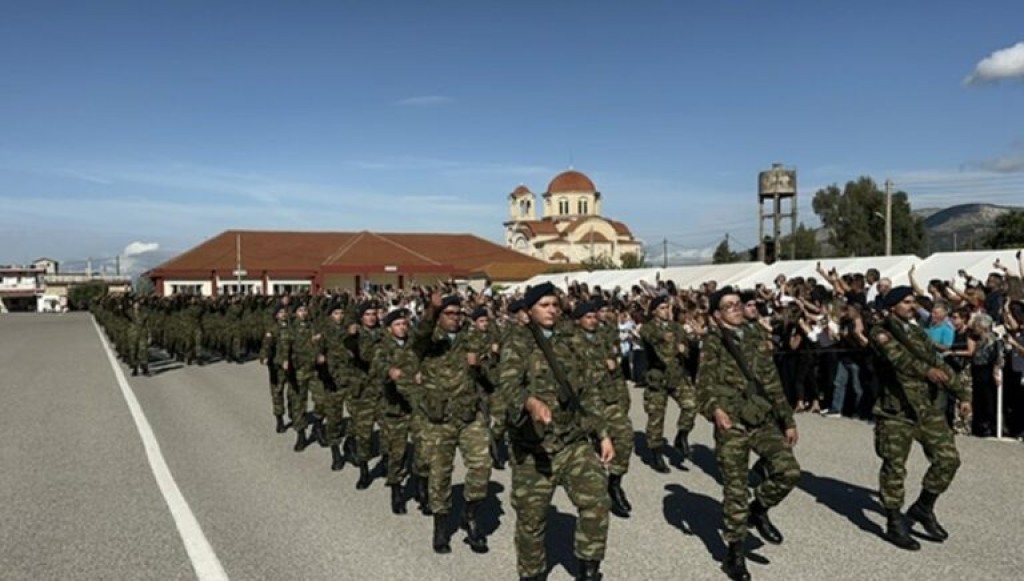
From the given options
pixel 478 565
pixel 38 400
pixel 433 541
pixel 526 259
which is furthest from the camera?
pixel 526 259

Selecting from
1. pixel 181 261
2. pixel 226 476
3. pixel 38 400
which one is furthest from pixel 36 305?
pixel 226 476

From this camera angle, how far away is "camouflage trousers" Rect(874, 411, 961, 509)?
6.18 metres

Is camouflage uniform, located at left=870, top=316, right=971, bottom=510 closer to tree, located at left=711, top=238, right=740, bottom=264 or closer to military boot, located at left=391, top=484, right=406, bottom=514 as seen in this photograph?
military boot, located at left=391, top=484, right=406, bottom=514

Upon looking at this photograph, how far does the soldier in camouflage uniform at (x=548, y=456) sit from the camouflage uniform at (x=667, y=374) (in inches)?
172

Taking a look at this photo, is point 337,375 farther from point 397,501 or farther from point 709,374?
point 709,374

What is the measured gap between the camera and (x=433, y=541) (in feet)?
20.7

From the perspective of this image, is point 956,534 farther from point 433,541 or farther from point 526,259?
point 526,259

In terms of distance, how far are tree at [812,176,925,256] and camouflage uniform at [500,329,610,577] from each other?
79.4m

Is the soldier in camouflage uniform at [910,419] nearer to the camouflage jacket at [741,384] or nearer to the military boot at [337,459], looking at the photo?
the camouflage jacket at [741,384]

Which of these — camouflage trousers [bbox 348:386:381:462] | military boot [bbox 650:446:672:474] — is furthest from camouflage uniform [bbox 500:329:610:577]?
military boot [bbox 650:446:672:474]

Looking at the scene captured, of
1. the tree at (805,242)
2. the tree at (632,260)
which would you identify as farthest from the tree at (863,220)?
the tree at (632,260)

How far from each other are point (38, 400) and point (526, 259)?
2743 inches

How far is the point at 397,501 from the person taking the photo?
7336mm

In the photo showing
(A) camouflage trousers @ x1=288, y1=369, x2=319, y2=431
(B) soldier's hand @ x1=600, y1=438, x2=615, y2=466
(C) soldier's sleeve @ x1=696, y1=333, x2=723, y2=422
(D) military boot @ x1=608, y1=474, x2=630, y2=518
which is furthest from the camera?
(A) camouflage trousers @ x1=288, y1=369, x2=319, y2=431
